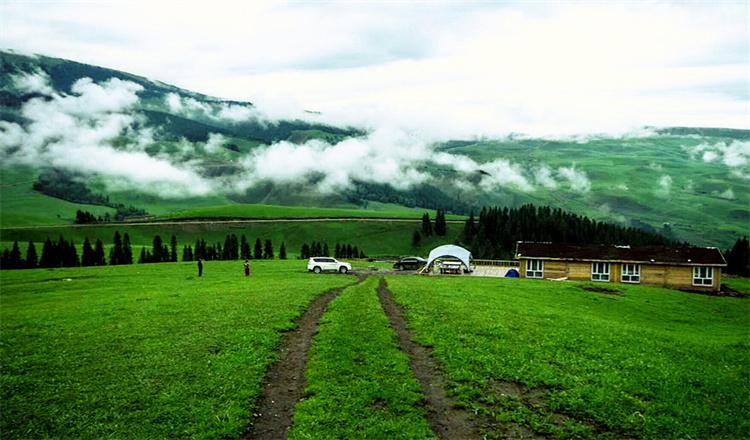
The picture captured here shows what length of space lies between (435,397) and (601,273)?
191 feet

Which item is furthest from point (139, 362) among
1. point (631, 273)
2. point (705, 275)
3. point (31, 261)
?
point (31, 261)

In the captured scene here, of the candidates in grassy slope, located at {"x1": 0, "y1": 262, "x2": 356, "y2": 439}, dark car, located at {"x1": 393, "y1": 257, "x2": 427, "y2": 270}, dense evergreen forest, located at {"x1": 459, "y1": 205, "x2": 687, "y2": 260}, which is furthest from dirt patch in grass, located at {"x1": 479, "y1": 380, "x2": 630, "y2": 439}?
dense evergreen forest, located at {"x1": 459, "y1": 205, "x2": 687, "y2": 260}

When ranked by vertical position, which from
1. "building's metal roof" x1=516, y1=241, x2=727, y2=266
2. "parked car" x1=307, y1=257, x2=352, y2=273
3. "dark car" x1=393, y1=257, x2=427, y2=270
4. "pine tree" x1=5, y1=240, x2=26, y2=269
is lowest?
"pine tree" x1=5, y1=240, x2=26, y2=269

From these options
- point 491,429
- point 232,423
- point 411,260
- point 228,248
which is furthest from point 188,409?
point 228,248

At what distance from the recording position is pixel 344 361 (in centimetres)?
1886

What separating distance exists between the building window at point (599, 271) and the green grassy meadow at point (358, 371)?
3329 centimetres

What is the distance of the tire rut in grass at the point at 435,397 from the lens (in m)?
14.0

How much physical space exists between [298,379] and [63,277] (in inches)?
2031

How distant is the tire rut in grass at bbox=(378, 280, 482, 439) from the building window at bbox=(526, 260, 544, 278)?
160 feet

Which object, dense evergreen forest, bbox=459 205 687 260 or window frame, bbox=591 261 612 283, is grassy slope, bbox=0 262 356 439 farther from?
Result: dense evergreen forest, bbox=459 205 687 260

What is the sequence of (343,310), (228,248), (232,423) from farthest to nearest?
1. (228,248)
2. (343,310)
3. (232,423)

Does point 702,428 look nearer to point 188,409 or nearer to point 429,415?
point 429,415

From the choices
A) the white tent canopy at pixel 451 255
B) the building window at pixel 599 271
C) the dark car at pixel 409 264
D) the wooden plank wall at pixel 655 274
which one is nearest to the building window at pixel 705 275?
the wooden plank wall at pixel 655 274

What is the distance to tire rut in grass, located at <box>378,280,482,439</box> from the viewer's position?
14.0 meters
